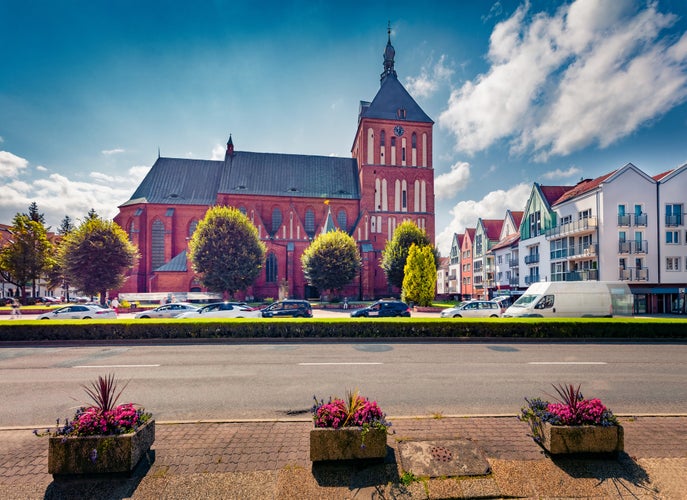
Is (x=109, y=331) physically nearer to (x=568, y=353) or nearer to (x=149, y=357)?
(x=149, y=357)

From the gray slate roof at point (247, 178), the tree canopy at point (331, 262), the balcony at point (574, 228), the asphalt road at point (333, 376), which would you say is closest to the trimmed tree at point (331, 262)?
the tree canopy at point (331, 262)

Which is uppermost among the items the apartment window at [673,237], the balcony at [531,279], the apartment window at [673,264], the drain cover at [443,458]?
the apartment window at [673,237]

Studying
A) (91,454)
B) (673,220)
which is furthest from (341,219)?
(91,454)

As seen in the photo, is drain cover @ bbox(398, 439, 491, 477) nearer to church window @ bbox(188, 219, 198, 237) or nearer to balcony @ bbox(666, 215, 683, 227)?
balcony @ bbox(666, 215, 683, 227)

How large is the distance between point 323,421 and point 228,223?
33.7 m

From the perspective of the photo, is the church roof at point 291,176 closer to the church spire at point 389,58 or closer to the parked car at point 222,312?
the church spire at point 389,58

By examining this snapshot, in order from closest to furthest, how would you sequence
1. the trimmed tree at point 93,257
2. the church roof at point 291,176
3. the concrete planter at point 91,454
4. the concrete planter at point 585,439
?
the concrete planter at point 91,454, the concrete planter at point 585,439, the trimmed tree at point 93,257, the church roof at point 291,176

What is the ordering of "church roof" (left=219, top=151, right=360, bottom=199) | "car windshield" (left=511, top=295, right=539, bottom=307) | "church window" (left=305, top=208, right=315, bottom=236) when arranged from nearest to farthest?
"car windshield" (left=511, top=295, right=539, bottom=307), "church window" (left=305, top=208, right=315, bottom=236), "church roof" (left=219, top=151, right=360, bottom=199)

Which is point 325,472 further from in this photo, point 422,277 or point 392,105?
point 392,105

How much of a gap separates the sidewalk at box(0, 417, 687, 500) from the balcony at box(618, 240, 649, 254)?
32.3m

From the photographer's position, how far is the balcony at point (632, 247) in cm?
2994

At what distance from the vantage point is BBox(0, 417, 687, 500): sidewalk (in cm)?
380

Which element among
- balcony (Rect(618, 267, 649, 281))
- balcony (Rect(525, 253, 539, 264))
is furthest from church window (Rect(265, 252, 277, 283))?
balcony (Rect(618, 267, 649, 281))

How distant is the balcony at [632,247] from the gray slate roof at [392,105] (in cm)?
2840
